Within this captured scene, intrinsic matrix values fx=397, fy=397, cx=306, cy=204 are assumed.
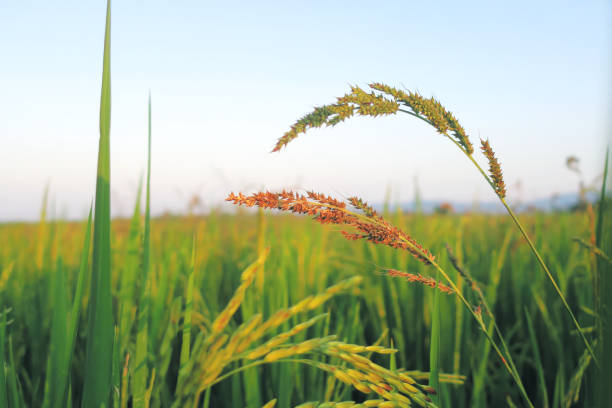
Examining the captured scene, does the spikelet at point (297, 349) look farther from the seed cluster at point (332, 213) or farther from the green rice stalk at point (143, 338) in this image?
the green rice stalk at point (143, 338)

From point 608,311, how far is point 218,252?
2.79 metres

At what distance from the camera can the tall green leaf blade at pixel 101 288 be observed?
75cm

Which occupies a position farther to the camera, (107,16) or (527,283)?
(527,283)

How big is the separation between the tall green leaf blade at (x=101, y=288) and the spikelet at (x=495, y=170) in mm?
749

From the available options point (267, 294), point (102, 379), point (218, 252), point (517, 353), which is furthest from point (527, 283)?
point (102, 379)

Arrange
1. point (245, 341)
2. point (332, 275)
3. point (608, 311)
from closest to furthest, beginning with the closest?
point (608, 311), point (245, 341), point (332, 275)

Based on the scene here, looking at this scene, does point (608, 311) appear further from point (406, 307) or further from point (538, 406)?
point (406, 307)

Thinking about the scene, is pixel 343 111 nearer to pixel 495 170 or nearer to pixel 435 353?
pixel 495 170

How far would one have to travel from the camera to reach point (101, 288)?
758 millimetres

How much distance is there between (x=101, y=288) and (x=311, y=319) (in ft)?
1.35

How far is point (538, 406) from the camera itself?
159cm

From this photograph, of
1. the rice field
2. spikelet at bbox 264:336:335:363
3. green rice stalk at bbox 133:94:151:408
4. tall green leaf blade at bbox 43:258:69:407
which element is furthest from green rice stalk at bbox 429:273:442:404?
tall green leaf blade at bbox 43:258:69:407

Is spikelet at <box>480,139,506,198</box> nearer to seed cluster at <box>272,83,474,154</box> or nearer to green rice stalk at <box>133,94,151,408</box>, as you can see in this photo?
seed cluster at <box>272,83,474,154</box>

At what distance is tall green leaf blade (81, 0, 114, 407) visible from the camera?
748mm
